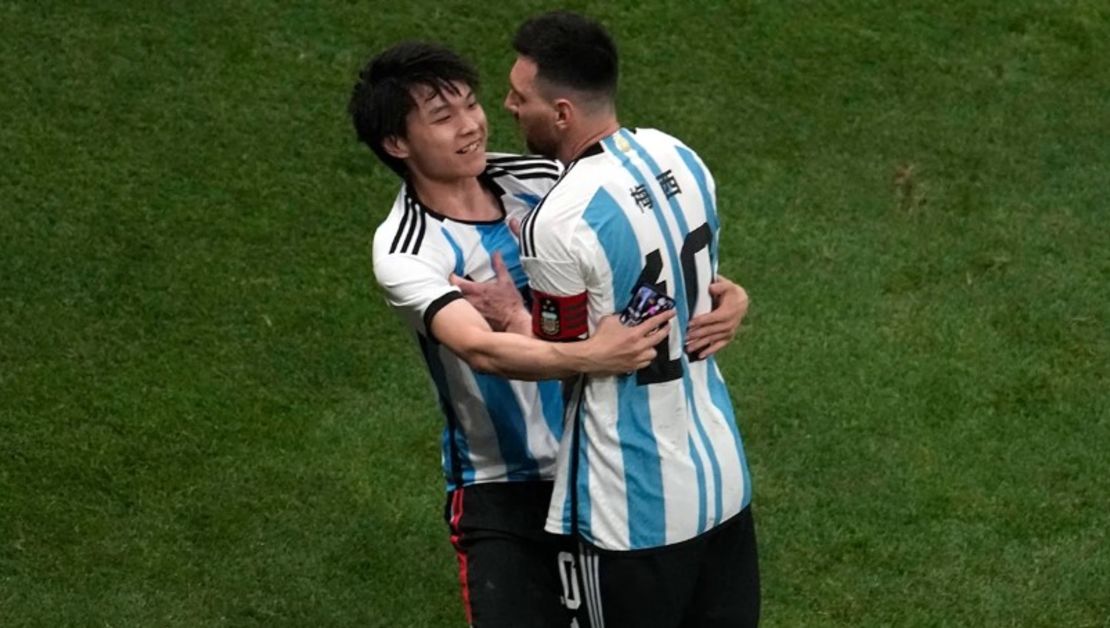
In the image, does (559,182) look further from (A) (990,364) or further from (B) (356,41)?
(B) (356,41)

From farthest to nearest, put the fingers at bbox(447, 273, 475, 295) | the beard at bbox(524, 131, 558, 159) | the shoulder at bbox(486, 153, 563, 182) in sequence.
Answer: the shoulder at bbox(486, 153, 563, 182)
the fingers at bbox(447, 273, 475, 295)
the beard at bbox(524, 131, 558, 159)

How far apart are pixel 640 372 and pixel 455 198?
767 mm

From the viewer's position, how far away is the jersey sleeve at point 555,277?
448 centimetres

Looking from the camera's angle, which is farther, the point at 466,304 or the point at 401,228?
the point at 401,228

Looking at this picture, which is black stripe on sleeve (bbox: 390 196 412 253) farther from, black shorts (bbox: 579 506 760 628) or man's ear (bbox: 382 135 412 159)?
black shorts (bbox: 579 506 760 628)

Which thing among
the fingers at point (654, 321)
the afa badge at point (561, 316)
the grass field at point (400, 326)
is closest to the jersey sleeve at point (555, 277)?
the afa badge at point (561, 316)

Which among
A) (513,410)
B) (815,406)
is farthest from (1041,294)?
(513,410)

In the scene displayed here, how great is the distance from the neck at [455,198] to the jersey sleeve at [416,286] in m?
0.22

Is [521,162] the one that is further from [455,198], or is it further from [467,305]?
[467,305]

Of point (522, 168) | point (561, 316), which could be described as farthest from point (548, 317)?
point (522, 168)

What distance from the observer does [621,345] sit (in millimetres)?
4508

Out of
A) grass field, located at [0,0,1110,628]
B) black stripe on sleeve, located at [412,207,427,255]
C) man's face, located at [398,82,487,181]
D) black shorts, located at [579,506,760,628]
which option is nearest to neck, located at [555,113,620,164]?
man's face, located at [398,82,487,181]

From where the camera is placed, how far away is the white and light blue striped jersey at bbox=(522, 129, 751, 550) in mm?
4512

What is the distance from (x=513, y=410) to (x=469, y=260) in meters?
0.42
